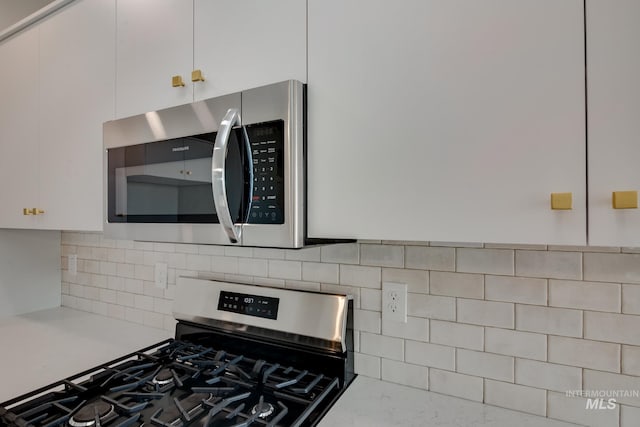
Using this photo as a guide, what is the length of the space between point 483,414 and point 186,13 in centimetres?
139

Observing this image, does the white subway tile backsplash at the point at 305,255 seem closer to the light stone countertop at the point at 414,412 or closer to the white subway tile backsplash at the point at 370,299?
the white subway tile backsplash at the point at 370,299

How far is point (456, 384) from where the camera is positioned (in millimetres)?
951

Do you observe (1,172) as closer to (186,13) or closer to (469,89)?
(186,13)

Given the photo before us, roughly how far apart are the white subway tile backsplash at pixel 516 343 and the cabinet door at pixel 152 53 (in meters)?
1.08

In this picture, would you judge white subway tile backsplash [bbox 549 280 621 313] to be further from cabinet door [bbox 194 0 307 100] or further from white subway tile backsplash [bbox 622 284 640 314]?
cabinet door [bbox 194 0 307 100]

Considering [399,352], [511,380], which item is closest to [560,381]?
[511,380]

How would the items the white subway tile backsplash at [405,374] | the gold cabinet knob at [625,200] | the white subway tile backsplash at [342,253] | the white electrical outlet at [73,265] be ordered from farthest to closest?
the white electrical outlet at [73,265], the white subway tile backsplash at [342,253], the white subway tile backsplash at [405,374], the gold cabinet knob at [625,200]

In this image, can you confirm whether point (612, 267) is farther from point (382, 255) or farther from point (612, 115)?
point (382, 255)

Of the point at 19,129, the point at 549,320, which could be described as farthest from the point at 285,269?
the point at 19,129

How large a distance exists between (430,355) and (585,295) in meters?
0.42

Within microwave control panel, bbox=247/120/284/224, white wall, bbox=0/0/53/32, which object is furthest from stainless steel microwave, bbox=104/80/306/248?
white wall, bbox=0/0/53/32

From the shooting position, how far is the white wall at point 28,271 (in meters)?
1.81

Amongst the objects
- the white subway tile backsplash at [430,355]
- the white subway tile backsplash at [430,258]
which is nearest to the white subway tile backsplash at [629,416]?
the white subway tile backsplash at [430,355]

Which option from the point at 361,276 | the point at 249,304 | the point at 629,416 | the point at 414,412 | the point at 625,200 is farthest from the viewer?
the point at 249,304
